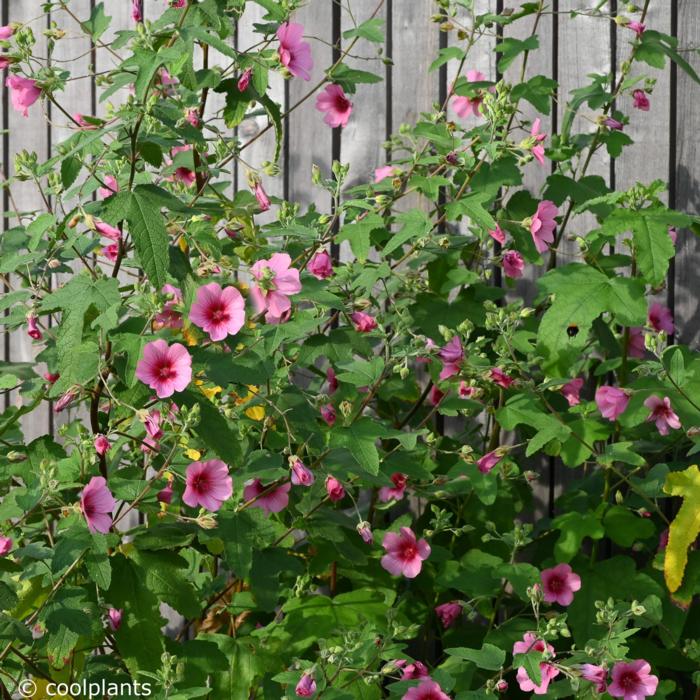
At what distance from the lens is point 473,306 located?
9.22ft

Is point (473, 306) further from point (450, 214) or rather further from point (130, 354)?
point (130, 354)

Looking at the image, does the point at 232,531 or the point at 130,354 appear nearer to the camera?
the point at 130,354

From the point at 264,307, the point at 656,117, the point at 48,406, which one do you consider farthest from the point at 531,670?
the point at 48,406

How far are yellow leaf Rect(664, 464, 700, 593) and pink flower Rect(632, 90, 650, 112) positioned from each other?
3.01ft

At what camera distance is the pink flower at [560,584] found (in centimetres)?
250

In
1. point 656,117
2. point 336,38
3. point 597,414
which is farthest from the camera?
point 336,38

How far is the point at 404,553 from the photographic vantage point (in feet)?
8.39

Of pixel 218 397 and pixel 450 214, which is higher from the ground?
pixel 450 214

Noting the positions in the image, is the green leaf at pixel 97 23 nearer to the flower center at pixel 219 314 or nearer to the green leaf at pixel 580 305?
the flower center at pixel 219 314

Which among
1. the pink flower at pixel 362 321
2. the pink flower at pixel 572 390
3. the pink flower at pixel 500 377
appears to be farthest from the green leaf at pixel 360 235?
the pink flower at pixel 572 390

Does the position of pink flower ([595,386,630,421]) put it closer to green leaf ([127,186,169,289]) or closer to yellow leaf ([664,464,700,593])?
yellow leaf ([664,464,700,593])

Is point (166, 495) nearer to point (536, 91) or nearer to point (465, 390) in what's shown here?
point (465, 390)

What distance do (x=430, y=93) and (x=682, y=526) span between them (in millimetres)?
1476

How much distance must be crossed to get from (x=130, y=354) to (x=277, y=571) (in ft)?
1.89
